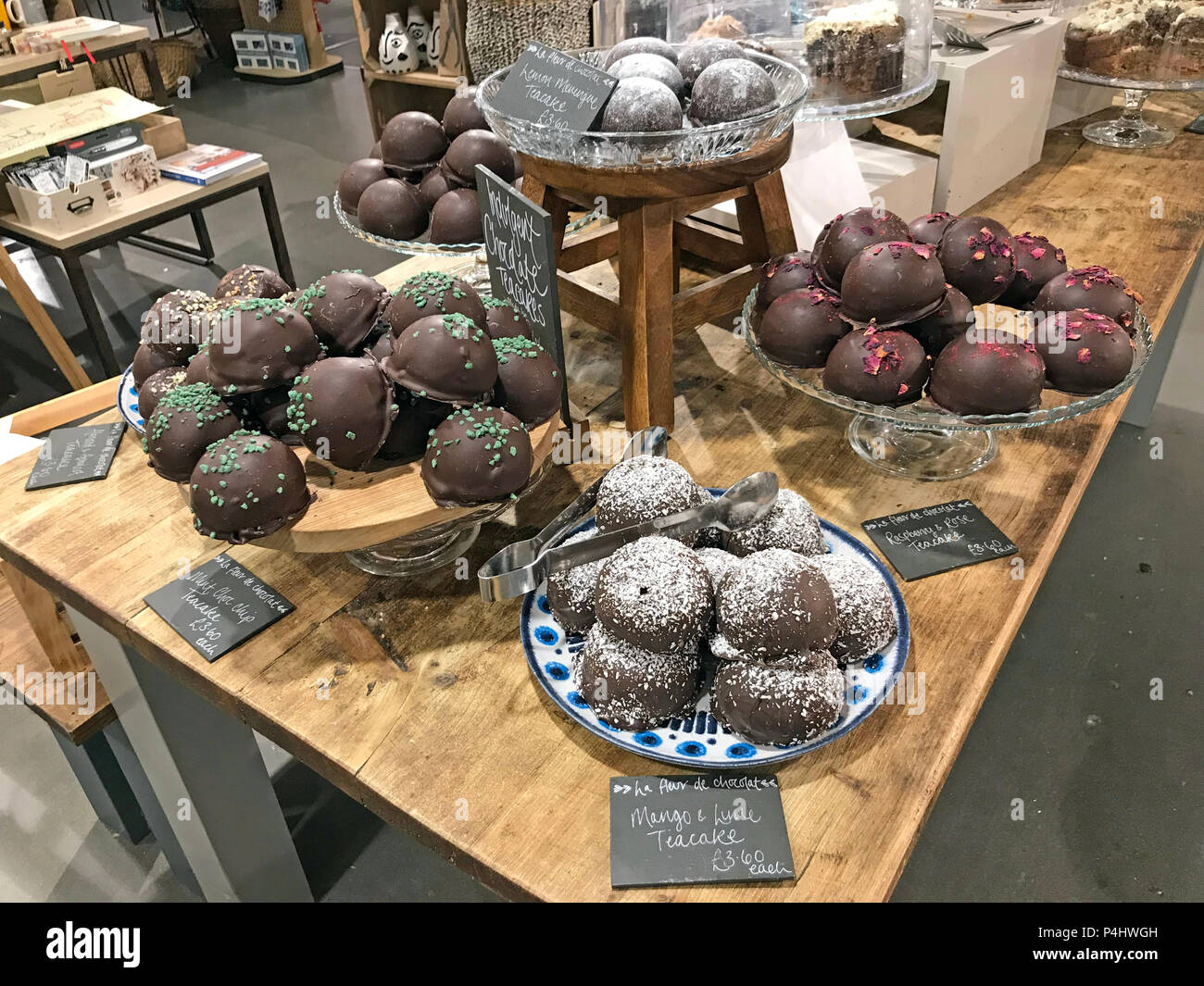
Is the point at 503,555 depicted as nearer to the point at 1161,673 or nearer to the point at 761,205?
the point at 761,205

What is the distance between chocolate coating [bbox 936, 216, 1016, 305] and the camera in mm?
1247

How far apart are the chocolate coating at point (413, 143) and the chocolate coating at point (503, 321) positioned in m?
0.61

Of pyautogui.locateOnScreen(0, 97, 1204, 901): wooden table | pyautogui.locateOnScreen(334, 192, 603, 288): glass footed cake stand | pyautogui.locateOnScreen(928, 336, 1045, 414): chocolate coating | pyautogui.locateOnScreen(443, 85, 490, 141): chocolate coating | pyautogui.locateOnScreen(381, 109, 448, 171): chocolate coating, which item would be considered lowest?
pyautogui.locateOnScreen(0, 97, 1204, 901): wooden table

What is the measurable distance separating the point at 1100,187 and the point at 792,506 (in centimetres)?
166

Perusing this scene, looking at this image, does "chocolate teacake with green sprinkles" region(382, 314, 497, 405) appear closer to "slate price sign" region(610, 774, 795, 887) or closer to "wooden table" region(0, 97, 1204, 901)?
"wooden table" region(0, 97, 1204, 901)

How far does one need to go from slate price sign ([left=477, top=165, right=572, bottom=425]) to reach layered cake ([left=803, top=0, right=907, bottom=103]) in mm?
785

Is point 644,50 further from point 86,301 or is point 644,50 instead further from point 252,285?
point 86,301

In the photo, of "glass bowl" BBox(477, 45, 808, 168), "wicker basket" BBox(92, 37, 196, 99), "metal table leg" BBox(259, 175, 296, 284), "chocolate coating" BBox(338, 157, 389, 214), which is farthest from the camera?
"wicker basket" BBox(92, 37, 196, 99)

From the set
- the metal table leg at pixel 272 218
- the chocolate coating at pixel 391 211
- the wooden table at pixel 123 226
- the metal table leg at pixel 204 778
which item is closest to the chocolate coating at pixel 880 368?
the chocolate coating at pixel 391 211

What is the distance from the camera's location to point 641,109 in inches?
47.8

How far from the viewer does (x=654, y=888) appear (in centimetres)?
86

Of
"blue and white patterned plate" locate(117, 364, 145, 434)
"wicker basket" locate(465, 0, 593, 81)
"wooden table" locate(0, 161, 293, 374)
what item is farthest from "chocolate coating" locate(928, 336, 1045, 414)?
"wooden table" locate(0, 161, 293, 374)

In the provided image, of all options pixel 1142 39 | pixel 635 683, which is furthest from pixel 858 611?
pixel 1142 39

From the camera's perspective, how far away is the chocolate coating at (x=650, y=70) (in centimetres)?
131
